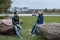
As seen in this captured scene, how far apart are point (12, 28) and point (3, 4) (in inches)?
619

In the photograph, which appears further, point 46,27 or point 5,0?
point 5,0

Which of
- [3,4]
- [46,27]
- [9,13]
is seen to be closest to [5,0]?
[3,4]

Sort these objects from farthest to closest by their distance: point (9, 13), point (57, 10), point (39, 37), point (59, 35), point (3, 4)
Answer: point (57, 10), point (9, 13), point (3, 4), point (39, 37), point (59, 35)

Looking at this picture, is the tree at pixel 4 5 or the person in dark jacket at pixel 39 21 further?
the tree at pixel 4 5

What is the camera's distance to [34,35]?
1225 centimetres

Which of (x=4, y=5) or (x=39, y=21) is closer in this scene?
(x=39, y=21)

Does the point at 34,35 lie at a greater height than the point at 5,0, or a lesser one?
lesser

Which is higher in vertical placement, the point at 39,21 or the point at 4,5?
the point at 4,5

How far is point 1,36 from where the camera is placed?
40.8 ft

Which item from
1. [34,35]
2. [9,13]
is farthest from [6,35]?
[9,13]

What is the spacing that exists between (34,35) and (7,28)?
A: 5.57 feet

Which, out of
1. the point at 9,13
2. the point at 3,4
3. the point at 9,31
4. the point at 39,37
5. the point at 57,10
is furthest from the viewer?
the point at 57,10

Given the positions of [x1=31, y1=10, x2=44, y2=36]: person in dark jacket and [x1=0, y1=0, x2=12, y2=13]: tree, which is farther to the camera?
[x1=0, y1=0, x2=12, y2=13]: tree

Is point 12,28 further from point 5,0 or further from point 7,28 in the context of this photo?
point 5,0
